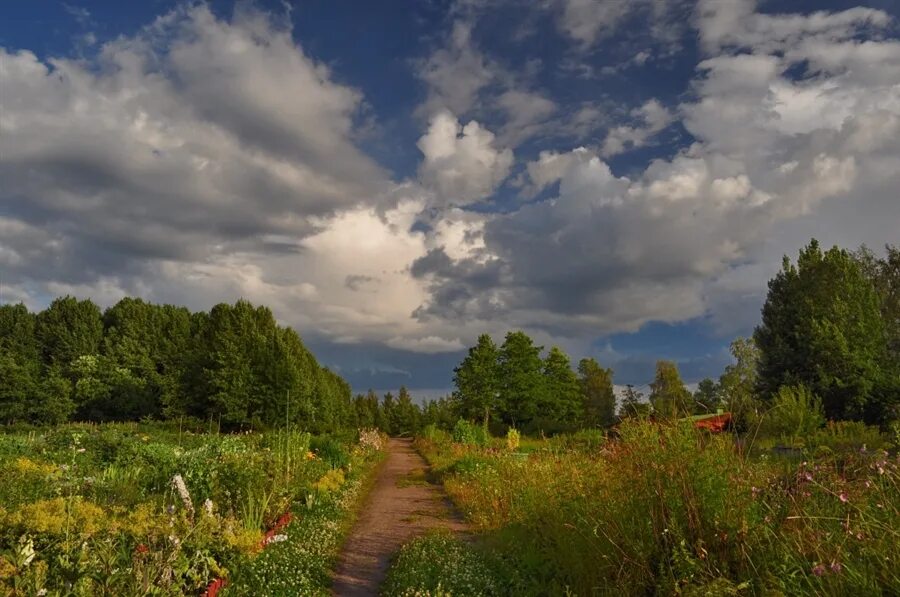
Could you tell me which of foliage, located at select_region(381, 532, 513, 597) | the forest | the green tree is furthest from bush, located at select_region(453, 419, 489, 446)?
the green tree

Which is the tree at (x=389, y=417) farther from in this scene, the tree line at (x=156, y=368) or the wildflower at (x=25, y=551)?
the wildflower at (x=25, y=551)

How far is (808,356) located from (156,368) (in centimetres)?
4975

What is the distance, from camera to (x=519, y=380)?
5131cm

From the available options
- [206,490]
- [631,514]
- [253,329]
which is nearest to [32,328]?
[253,329]

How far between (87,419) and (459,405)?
29740 millimetres

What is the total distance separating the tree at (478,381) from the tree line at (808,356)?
0.08 meters

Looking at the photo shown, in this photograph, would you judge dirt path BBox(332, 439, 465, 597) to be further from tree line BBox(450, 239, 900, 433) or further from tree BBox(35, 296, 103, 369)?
tree BBox(35, 296, 103, 369)

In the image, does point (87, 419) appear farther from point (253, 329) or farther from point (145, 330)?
point (253, 329)

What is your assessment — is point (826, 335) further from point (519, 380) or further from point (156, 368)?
point (156, 368)

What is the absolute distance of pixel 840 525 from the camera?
4863mm

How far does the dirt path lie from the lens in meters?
8.52

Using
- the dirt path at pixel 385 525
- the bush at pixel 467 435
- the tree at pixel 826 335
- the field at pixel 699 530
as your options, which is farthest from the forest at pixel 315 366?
the field at pixel 699 530

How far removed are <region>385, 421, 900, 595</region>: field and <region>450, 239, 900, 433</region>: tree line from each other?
22868mm

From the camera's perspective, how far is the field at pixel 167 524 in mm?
5375
